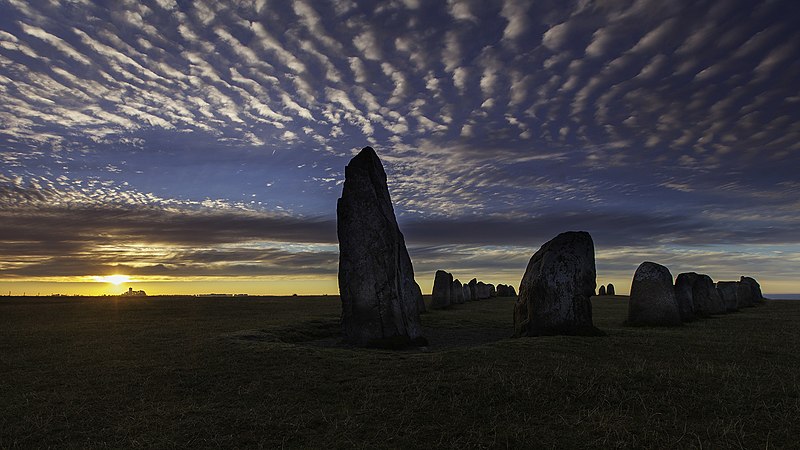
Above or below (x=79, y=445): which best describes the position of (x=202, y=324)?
above

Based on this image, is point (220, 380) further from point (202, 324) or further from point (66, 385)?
point (202, 324)

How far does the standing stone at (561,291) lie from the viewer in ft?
59.2

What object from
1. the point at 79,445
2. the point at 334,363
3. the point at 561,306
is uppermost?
the point at 561,306

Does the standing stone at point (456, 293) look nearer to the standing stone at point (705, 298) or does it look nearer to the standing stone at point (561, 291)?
the standing stone at point (705, 298)

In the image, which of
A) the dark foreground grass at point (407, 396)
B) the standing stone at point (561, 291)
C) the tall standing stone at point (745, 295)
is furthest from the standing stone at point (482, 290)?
the dark foreground grass at point (407, 396)

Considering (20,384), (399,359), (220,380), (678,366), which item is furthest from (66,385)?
(678,366)

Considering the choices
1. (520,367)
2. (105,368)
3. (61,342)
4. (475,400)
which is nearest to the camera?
(475,400)

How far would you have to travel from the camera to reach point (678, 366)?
470 inches

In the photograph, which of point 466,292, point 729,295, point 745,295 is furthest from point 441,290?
point 745,295

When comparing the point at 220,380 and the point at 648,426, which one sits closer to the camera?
the point at 648,426

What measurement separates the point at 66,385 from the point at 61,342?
7.86m

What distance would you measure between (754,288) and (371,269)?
3967 cm

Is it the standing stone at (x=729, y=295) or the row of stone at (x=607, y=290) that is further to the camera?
the row of stone at (x=607, y=290)

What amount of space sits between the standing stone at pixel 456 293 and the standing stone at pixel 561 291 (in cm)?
2156
